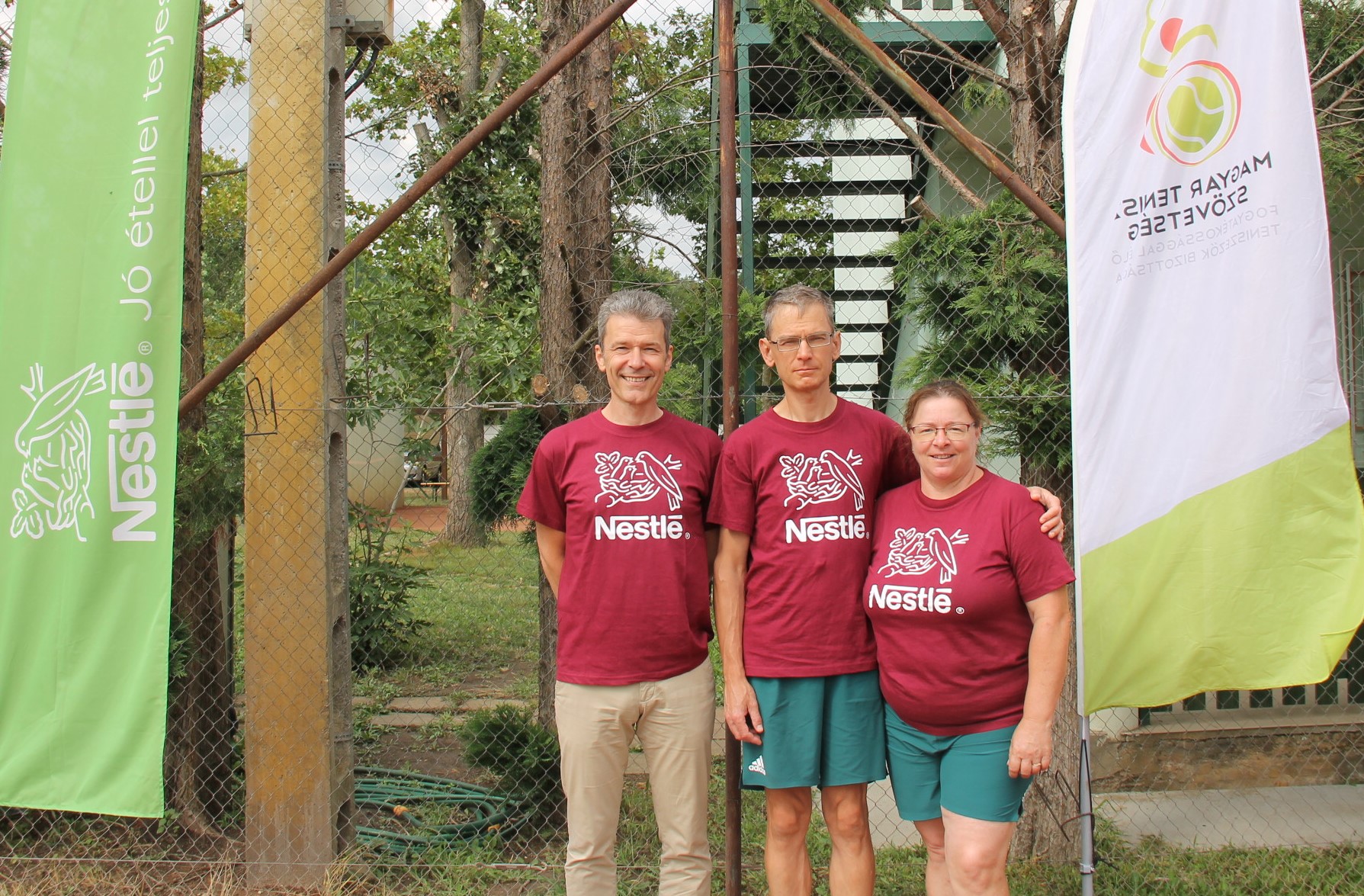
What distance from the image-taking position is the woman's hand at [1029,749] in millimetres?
2521

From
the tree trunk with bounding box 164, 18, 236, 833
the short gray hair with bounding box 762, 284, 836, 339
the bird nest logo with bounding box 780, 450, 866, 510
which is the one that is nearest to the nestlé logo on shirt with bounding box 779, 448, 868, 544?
the bird nest logo with bounding box 780, 450, 866, 510

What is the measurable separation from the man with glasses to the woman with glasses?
125 mm

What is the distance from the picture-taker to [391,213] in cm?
348

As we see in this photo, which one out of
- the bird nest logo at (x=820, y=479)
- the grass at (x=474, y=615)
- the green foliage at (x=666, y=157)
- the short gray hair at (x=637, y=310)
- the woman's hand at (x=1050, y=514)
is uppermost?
the green foliage at (x=666, y=157)

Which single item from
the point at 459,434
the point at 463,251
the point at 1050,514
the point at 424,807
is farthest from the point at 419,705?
the point at 463,251

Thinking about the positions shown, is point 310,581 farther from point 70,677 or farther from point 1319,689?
point 1319,689

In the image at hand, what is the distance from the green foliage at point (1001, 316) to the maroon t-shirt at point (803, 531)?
1.12 meters

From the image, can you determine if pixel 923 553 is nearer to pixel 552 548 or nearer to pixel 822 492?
pixel 822 492

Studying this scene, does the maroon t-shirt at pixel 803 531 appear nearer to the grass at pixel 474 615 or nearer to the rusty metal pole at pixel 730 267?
the rusty metal pole at pixel 730 267

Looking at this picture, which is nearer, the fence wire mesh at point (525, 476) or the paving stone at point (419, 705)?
the fence wire mesh at point (525, 476)

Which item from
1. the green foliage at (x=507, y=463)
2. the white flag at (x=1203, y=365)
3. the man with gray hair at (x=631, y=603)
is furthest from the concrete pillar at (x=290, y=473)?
the white flag at (x=1203, y=365)

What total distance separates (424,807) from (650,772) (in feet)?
6.42

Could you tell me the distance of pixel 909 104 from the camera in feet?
22.9

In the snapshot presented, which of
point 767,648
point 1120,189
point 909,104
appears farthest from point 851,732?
point 909,104
